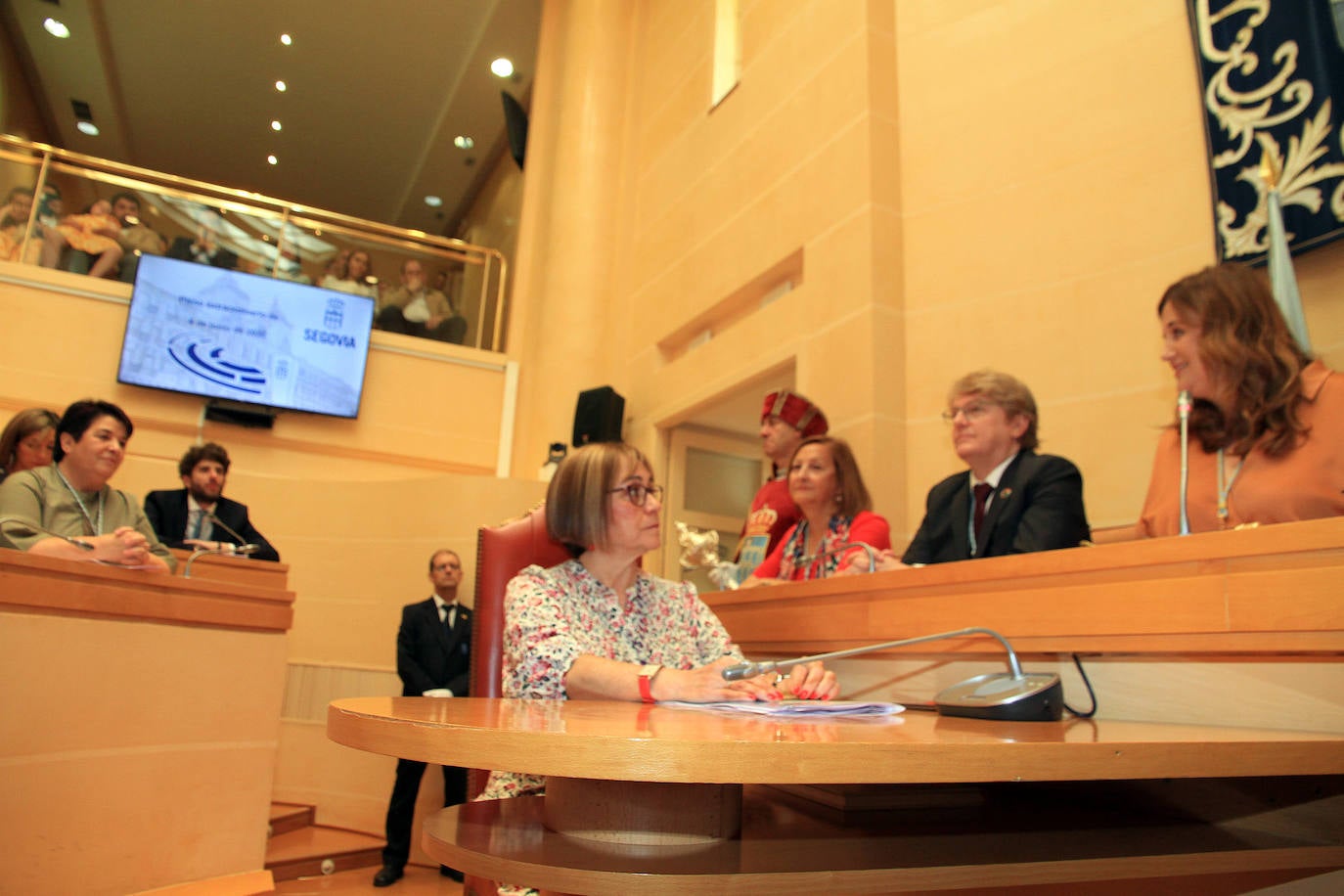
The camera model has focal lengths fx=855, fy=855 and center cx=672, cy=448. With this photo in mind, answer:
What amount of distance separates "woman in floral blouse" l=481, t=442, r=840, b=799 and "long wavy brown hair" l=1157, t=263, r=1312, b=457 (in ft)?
2.86

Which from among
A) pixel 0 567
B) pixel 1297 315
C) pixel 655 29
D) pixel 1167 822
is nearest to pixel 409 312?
pixel 655 29

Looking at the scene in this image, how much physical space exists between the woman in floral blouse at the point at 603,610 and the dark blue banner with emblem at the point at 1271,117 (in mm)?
2033

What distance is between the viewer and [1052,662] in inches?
53.7

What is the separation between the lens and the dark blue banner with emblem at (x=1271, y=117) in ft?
7.81

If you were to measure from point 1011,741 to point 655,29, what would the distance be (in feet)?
22.4

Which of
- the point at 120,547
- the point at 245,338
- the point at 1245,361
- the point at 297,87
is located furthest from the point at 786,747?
the point at 297,87

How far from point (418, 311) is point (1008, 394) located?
207 inches

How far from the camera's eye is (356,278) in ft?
20.9

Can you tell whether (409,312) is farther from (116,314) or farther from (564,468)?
(564,468)

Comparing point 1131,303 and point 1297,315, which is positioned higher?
point 1131,303

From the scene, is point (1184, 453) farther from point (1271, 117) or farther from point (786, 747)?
point (1271, 117)

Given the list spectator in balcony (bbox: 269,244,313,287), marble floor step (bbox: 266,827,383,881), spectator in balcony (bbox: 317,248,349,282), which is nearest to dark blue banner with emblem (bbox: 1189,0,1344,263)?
marble floor step (bbox: 266,827,383,881)

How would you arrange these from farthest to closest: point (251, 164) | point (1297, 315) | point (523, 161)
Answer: point (251, 164), point (523, 161), point (1297, 315)

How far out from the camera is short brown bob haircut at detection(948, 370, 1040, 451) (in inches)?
86.4
